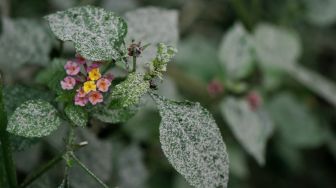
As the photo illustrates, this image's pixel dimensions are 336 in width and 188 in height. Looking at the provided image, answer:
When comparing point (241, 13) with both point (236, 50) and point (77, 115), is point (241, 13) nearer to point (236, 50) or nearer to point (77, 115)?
point (236, 50)

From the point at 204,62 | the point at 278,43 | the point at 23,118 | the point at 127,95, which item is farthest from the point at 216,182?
the point at 278,43

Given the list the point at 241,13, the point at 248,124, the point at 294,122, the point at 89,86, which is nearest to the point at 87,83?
the point at 89,86

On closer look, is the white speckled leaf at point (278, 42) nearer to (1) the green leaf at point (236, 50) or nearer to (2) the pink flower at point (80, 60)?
(1) the green leaf at point (236, 50)

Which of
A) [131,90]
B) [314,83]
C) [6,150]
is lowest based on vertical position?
[314,83]

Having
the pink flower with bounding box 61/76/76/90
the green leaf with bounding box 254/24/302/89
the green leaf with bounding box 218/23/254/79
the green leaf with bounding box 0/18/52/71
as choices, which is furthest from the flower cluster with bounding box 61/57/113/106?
the green leaf with bounding box 254/24/302/89

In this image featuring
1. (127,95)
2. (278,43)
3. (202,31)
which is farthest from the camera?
(202,31)

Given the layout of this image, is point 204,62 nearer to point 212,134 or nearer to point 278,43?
point 278,43
